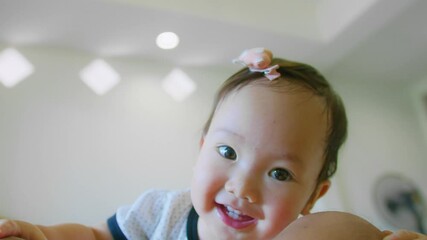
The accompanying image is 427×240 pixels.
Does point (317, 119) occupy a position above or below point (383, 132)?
above

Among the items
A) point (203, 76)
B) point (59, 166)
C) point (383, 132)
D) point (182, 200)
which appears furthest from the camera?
point (383, 132)

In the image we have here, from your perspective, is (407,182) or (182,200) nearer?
(182,200)

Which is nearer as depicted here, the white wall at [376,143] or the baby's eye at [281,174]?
the baby's eye at [281,174]

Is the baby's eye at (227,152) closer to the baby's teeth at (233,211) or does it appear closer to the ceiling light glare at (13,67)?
the baby's teeth at (233,211)

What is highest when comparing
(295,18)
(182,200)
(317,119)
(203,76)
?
(295,18)

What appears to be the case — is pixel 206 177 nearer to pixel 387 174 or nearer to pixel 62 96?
pixel 62 96

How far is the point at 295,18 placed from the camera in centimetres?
147

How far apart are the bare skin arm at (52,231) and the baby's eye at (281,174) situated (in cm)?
30

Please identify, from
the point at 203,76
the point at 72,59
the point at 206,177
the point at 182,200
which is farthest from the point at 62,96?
the point at 206,177

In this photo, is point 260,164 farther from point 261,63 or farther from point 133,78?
point 133,78

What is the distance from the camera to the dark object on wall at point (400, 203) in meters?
1.64

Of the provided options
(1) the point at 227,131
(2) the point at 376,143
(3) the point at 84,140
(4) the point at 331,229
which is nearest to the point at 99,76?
(3) the point at 84,140

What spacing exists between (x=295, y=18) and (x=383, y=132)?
0.85 meters

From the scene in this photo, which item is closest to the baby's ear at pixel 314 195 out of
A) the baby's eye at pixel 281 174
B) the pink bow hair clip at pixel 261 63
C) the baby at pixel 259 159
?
the baby at pixel 259 159
